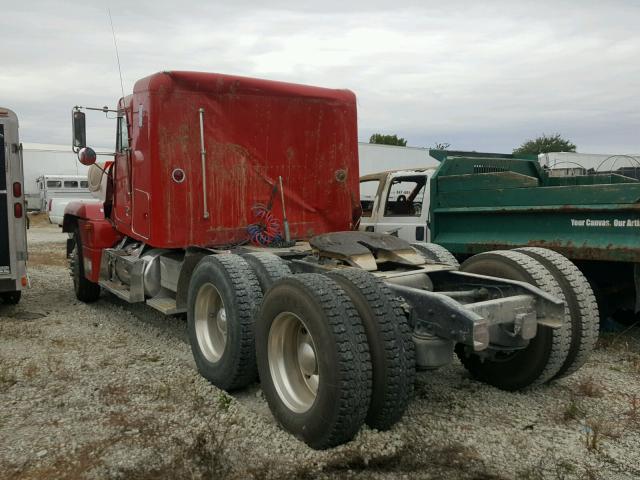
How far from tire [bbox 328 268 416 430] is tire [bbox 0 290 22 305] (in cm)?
591

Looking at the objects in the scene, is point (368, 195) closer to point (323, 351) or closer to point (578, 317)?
point (578, 317)

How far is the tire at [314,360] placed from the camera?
3.21 m

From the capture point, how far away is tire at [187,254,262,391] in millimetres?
4246

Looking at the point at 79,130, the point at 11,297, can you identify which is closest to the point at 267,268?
the point at 79,130

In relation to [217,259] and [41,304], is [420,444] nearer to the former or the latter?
[217,259]

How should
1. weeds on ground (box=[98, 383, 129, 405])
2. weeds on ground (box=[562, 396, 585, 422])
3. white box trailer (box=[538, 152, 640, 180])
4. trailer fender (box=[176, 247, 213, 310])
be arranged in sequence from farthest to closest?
white box trailer (box=[538, 152, 640, 180]), trailer fender (box=[176, 247, 213, 310]), weeds on ground (box=[98, 383, 129, 405]), weeds on ground (box=[562, 396, 585, 422])

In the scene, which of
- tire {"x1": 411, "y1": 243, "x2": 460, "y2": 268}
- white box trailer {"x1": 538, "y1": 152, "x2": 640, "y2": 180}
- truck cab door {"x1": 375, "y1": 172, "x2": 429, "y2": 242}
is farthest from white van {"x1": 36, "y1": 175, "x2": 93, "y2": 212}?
tire {"x1": 411, "y1": 243, "x2": 460, "y2": 268}

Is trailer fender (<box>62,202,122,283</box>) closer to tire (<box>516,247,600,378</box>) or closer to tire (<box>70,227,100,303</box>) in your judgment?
→ tire (<box>70,227,100,303</box>)

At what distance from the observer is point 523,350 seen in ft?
13.7

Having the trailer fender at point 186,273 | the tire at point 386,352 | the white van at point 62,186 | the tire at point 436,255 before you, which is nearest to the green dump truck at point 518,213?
the tire at point 436,255

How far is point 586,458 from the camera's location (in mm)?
3344

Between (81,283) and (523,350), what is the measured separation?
6074 millimetres

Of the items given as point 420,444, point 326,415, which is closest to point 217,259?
point 326,415

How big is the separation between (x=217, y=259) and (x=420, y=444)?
2087 mm
